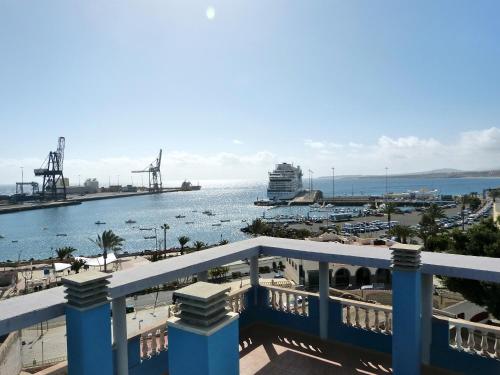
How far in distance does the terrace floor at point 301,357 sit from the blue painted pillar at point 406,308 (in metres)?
0.42

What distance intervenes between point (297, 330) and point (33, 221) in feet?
322

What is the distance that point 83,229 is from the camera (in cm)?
7569

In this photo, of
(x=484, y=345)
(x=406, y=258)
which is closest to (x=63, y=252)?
(x=406, y=258)

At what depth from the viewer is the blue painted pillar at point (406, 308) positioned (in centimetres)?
418

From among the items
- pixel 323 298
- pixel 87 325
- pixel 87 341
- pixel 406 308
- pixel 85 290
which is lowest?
pixel 323 298

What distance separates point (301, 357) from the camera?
511 centimetres

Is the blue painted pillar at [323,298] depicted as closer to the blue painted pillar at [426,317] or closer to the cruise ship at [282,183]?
the blue painted pillar at [426,317]

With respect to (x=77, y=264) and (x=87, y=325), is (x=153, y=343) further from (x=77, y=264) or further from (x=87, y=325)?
(x=77, y=264)

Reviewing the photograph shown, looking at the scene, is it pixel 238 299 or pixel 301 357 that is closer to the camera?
pixel 301 357

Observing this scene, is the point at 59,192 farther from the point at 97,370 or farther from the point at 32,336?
the point at 97,370

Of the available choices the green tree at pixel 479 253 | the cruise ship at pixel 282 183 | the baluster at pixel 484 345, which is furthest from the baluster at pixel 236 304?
the cruise ship at pixel 282 183

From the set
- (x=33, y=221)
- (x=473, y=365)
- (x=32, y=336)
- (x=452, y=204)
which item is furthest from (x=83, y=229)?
(x=452, y=204)

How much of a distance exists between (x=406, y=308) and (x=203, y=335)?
110 inches

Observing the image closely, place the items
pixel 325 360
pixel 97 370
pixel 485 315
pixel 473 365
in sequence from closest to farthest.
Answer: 1. pixel 97 370
2. pixel 473 365
3. pixel 325 360
4. pixel 485 315
